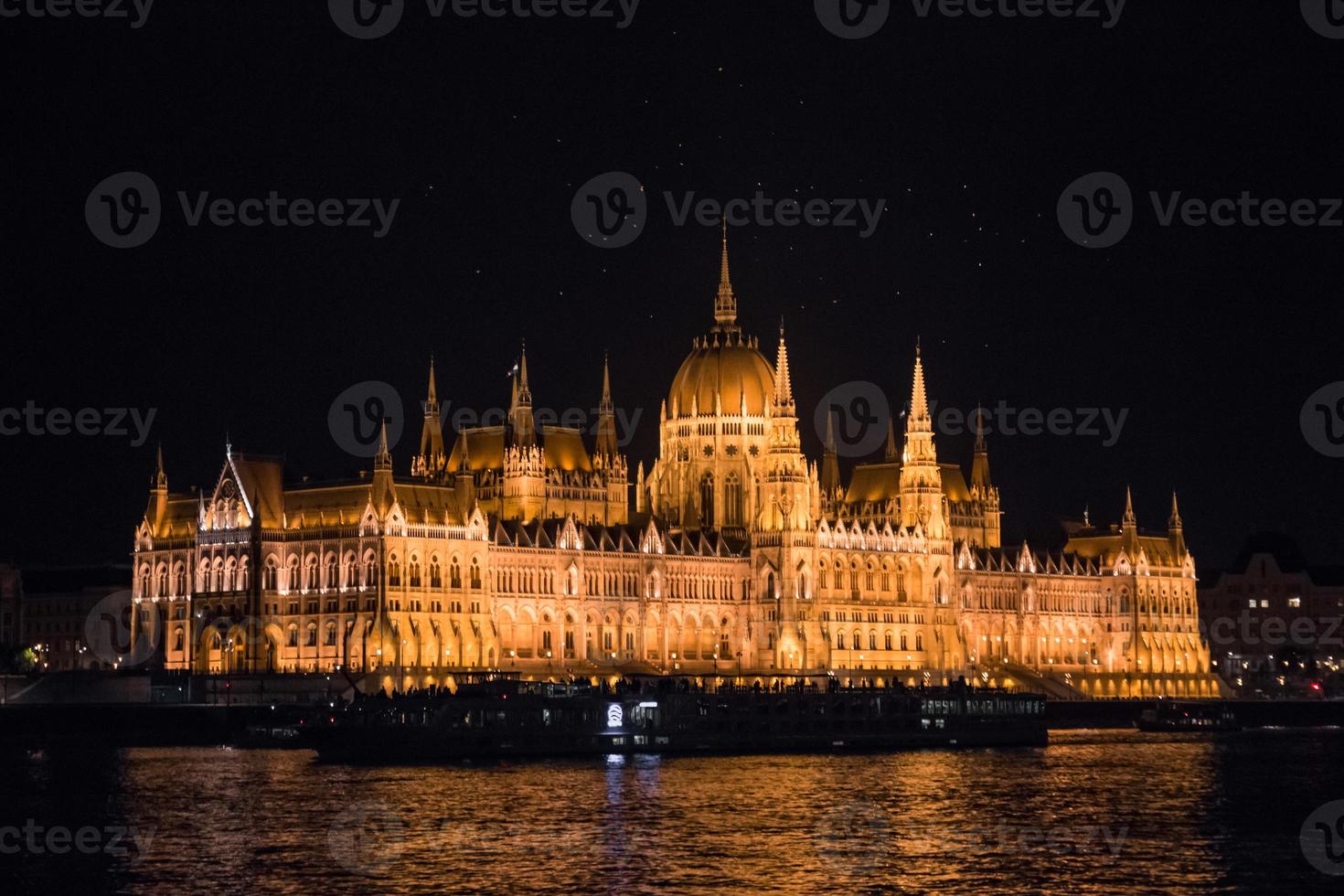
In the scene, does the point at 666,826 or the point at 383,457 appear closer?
the point at 666,826

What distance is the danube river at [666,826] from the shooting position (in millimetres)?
84062

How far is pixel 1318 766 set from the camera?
446ft

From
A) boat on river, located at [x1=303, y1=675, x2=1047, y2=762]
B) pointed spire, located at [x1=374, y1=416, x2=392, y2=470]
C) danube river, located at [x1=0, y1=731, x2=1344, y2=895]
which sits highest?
pointed spire, located at [x1=374, y1=416, x2=392, y2=470]

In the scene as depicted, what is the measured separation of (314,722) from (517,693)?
10.9 meters

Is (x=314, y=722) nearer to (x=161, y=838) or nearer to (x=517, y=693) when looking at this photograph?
(x=517, y=693)

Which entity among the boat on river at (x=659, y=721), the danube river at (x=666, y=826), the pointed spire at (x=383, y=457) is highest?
the pointed spire at (x=383, y=457)

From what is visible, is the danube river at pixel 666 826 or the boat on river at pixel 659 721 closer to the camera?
the danube river at pixel 666 826

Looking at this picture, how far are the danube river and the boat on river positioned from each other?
448cm

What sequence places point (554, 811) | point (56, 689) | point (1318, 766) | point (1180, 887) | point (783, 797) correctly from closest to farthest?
point (1180, 887) < point (554, 811) < point (783, 797) < point (1318, 766) < point (56, 689)

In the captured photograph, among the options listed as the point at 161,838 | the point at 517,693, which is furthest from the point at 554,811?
the point at 517,693

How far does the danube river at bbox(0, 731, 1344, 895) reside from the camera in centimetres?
8406

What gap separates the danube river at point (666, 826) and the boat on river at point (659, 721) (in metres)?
4.48

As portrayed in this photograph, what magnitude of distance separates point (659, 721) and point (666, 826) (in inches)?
1723

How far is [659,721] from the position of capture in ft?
465
